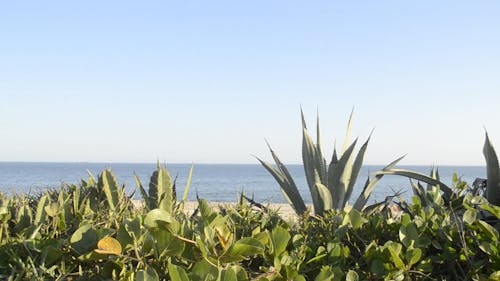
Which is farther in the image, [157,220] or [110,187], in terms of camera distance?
[110,187]

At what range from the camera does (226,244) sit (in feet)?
4.07

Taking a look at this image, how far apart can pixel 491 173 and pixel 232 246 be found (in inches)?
93.7

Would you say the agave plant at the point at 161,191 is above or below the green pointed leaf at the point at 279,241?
above

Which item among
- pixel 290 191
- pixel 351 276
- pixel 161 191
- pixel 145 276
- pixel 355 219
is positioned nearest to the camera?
pixel 145 276

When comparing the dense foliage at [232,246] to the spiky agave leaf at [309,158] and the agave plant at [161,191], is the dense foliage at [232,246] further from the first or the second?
the spiky agave leaf at [309,158]

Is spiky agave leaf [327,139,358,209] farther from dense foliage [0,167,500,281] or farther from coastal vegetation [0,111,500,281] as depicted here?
dense foliage [0,167,500,281]

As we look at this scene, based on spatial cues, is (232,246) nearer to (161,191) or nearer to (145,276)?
(145,276)

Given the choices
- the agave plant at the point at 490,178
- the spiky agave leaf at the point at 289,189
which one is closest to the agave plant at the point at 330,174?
the spiky agave leaf at the point at 289,189

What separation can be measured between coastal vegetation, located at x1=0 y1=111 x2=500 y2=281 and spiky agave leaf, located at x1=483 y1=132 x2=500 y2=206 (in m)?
1.04

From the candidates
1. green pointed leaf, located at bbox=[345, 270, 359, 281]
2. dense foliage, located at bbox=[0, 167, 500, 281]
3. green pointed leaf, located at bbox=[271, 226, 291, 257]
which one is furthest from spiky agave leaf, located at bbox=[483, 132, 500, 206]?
green pointed leaf, located at bbox=[271, 226, 291, 257]


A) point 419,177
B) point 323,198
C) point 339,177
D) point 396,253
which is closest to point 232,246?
point 396,253

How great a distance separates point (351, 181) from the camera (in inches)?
180

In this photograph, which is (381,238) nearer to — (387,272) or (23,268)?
(387,272)

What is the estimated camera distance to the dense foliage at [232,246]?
4.09 ft
